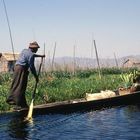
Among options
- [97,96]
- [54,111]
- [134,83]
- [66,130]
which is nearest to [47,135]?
[66,130]

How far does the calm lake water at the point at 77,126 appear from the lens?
7676mm

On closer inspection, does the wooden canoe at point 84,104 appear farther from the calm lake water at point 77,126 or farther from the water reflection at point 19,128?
the water reflection at point 19,128

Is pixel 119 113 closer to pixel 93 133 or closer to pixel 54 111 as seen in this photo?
pixel 54 111

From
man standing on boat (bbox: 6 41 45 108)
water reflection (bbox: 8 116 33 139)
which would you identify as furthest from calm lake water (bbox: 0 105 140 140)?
man standing on boat (bbox: 6 41 45 108)

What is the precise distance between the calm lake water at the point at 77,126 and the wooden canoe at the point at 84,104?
7.1 inches

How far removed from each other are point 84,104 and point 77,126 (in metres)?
2.04

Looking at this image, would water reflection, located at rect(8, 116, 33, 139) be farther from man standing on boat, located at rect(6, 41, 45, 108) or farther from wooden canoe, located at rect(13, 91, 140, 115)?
man standing on boat, located at rect(6, 41, 45, 108)

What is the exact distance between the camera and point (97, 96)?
11.7 m

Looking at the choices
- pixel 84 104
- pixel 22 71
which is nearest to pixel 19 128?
pixel 22 71

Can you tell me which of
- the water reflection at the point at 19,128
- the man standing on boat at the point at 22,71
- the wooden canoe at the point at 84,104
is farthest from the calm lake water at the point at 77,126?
the man standing on boat at the point at 22,71

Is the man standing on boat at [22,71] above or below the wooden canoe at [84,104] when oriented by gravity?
above

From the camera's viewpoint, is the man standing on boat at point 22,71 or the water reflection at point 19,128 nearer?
the water reflection at point 19,128

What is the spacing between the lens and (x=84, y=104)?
1074 centimetres

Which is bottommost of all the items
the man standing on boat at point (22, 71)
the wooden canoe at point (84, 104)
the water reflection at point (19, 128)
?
the water reflection at point (19, 128)
